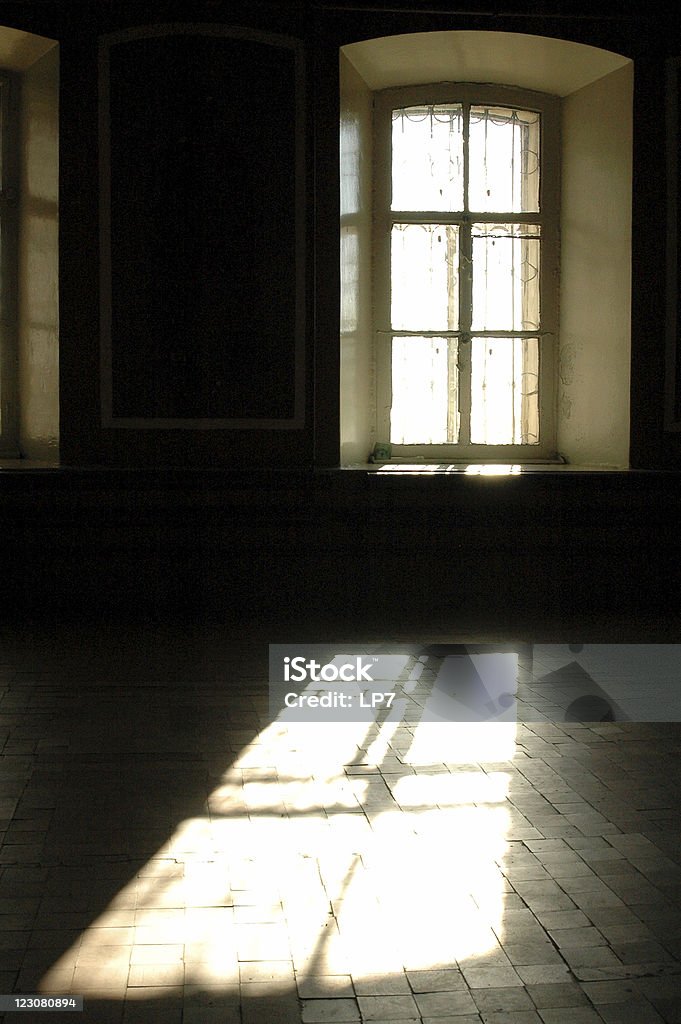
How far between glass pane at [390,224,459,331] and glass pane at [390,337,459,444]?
114 millimetres

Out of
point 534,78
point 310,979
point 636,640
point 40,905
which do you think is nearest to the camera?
point 310,979

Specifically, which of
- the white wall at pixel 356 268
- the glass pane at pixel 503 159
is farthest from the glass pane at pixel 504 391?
the glass pane at pixel 503 159

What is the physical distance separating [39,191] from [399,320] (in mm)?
2074

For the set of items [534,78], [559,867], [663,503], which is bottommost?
[559,867]

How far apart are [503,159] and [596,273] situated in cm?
89

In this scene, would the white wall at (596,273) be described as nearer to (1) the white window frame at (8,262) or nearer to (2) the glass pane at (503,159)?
(2) the glass pane at (503,159)

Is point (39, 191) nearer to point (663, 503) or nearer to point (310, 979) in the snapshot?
point (663, 503)

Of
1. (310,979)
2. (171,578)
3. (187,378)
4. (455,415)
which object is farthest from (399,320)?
(310,979)

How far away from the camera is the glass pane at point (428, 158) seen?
6.66 meters

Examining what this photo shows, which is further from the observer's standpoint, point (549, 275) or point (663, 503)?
point (549, 275)

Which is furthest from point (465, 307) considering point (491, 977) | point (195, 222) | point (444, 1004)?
point (444, 1004)

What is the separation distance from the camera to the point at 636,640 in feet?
17.8

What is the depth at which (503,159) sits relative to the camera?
6746mm

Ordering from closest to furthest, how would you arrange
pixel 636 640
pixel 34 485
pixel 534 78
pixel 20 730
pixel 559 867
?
pixel 559 867 → pixel 20 730 → pixel 636 640 → pixel 34 485 → pixel 534 78
